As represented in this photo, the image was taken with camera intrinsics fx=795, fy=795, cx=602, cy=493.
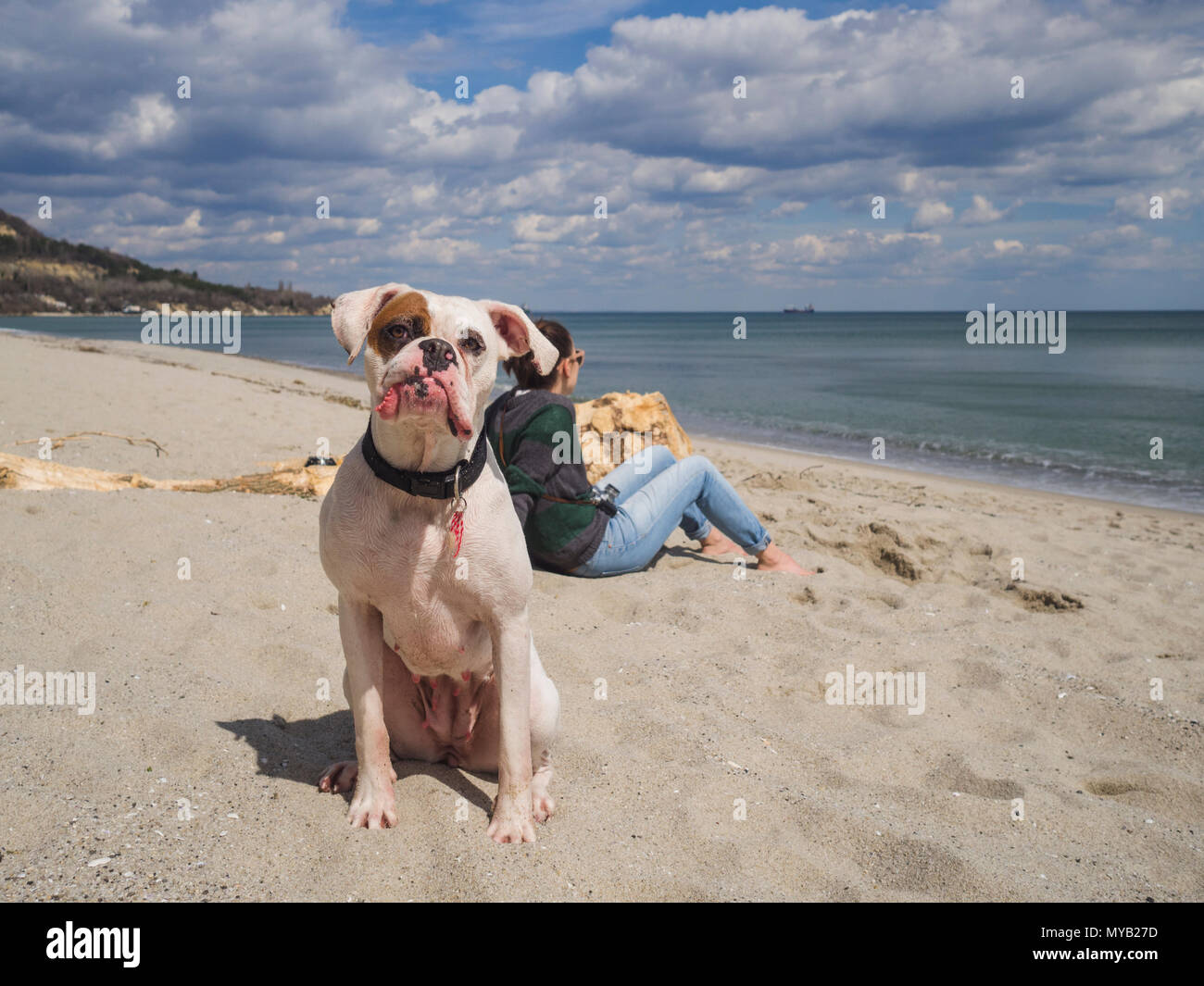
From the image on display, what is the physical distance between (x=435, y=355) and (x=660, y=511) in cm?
407

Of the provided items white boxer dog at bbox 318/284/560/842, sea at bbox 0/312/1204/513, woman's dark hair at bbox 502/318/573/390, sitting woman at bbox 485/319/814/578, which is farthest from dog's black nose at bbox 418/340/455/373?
sea at bbox 0/312/1204/513

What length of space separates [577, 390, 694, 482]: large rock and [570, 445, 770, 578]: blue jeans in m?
1.45

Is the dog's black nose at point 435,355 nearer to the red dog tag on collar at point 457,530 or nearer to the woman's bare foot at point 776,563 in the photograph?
the red dog tag on collar at point 457,530

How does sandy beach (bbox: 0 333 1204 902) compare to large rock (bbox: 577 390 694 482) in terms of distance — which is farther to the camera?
large rock (bbox: 577 390 694 482)

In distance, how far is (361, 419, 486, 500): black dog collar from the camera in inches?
104

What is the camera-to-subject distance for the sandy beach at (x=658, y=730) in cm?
267

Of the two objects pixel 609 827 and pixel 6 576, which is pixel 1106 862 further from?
pixel 6 576

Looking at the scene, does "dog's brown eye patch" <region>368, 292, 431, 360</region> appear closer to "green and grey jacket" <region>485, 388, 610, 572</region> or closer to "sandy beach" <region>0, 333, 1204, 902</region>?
"sandy beach" <region>0, 333, 1204, 902</region>

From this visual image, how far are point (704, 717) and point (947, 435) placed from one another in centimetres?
1510

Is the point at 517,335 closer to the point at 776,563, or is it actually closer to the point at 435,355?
the point at 435,355

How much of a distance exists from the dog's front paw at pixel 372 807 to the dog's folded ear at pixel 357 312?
152 centimetres
